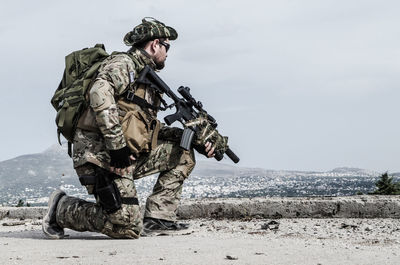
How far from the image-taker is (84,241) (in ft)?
15.6

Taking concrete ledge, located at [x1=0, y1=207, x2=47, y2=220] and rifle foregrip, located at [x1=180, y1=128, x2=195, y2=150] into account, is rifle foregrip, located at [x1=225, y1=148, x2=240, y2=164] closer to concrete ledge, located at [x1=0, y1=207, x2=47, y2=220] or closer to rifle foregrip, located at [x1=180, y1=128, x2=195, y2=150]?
rifle foregrip, located at [x1=180, y1=128, x2=195, y2=150]

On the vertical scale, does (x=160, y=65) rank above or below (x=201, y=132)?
above

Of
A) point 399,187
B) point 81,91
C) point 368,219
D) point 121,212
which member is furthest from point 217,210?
point 399,187

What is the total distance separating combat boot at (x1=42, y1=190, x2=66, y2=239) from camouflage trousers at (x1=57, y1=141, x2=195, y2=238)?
2.9 inches

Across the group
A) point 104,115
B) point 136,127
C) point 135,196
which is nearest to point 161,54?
point 136,127

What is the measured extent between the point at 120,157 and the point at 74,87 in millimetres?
751

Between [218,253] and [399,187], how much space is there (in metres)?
20.5

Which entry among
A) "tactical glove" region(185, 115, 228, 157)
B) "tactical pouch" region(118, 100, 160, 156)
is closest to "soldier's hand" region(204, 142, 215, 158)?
"tactical glove" region(185, 115, 228, 157)

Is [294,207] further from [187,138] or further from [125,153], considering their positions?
[125,153]

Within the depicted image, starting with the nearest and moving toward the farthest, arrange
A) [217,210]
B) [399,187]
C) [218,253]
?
[218,253] → [217,210] → [399,187]

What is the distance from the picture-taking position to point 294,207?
690 cm

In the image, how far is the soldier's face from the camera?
17.1ft

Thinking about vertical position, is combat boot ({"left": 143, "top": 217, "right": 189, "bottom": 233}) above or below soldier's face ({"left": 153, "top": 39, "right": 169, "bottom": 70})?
below

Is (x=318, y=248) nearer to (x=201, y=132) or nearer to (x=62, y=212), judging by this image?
(x=201, y=132)
